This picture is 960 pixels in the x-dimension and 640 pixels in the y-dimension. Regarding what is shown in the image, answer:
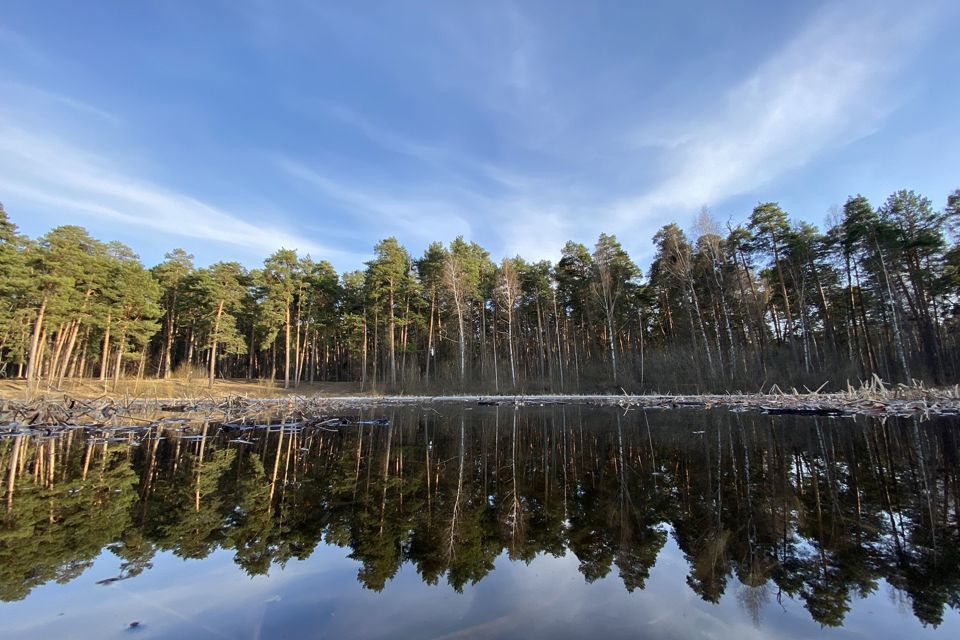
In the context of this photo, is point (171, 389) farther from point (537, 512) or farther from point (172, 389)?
point (537, 512)

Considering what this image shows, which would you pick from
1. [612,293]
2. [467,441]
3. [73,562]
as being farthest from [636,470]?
[612,293]

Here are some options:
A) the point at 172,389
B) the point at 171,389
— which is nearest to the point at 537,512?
the point at 171,389

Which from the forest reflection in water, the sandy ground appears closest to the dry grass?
the sandy ground

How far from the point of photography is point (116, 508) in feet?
13.9

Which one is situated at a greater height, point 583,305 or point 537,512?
point 583,305

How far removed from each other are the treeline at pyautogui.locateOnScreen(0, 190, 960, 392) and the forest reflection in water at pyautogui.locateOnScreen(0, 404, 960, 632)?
20.3m

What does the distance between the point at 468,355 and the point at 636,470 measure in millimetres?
34799

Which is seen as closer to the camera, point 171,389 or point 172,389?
point 171,389

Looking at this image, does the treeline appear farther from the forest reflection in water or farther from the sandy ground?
the forest reflection in water

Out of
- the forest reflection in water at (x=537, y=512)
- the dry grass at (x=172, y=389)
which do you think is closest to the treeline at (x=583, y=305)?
the dry grass at (x=172, y=389)

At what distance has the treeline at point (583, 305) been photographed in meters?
→ 24.8

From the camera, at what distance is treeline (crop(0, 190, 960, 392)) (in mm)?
24797

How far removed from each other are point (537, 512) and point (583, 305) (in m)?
33.8

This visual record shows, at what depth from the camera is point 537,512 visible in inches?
158
